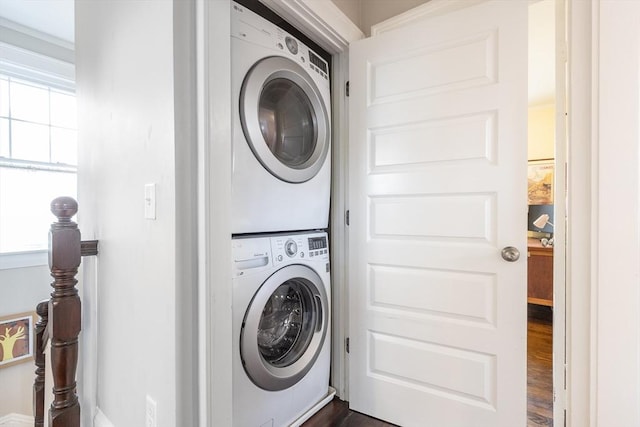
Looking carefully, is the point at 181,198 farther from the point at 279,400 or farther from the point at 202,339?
the point at 279,400

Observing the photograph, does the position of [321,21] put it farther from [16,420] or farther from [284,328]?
[16,420]

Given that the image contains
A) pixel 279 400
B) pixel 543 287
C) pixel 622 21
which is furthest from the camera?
pixel 543 287

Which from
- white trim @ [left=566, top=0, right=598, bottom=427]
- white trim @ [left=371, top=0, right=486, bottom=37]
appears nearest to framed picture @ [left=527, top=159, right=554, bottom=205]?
white trim @ [left=371, top=0, right=486, bottom=37]

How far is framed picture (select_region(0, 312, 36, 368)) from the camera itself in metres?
2.04

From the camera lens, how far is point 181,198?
0.97 m

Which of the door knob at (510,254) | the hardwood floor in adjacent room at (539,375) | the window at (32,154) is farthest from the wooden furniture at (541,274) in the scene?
the window at (32,154)

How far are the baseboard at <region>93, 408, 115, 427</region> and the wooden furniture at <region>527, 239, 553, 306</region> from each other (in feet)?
9.64

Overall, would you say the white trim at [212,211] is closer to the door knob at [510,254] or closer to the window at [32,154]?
the door knob at [510,254]

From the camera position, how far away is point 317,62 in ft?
5.33

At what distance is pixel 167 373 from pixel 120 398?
47 centimetres

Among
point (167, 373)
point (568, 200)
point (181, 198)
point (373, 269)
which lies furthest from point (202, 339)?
point (568, 200)

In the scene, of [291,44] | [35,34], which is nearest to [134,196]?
[291,44]

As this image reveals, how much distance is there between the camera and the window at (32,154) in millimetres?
2123

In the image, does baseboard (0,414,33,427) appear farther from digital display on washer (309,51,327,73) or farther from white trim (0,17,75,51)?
digital display on washer (309,51,327,73)
